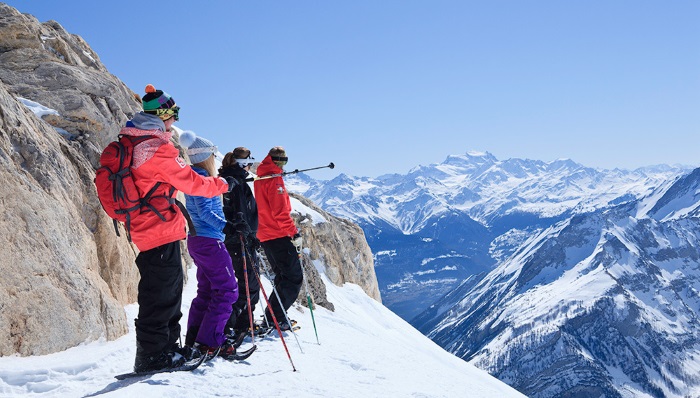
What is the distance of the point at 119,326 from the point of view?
8938mm

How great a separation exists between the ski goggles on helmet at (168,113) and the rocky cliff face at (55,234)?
263 cm

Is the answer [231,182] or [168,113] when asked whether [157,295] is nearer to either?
[168,113]

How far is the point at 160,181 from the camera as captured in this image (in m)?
6.34

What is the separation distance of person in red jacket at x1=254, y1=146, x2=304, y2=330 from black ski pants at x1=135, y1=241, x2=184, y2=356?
376 centimetres

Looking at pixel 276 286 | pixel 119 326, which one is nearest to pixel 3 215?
pixel 119 326

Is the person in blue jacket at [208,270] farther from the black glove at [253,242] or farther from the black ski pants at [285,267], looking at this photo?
the black ski pants at [285,267]

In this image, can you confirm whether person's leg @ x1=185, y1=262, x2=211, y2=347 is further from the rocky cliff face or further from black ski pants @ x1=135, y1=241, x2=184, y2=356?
black ski pants @ x1=135, y1=241, x2=184, y2=356

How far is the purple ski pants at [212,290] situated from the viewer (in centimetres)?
787

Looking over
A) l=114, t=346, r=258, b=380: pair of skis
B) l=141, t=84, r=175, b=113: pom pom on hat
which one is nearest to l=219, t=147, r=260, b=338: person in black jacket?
l=114, t=346, r=258, b=380: pair of skis

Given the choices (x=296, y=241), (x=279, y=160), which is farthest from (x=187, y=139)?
(x=296, y=241)

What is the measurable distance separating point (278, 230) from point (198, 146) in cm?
274

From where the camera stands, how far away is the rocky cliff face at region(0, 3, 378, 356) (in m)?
7.07

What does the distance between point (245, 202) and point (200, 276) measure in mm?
1527

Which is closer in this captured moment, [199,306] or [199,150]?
[199,150]
